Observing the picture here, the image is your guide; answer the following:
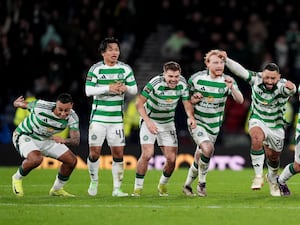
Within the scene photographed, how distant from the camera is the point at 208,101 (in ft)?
51.1

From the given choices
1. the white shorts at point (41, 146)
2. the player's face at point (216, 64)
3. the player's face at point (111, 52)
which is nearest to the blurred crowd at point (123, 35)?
the white shorts at point (41, 146)

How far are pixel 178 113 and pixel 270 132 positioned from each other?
8944 millimetres

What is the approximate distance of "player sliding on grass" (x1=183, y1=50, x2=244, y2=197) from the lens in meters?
15.5

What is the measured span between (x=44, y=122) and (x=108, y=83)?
108 centimetres

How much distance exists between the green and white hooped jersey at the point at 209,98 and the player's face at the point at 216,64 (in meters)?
0.13

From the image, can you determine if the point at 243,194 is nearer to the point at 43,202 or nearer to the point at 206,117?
the point at 206,117

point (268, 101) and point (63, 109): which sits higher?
point (268, 101)

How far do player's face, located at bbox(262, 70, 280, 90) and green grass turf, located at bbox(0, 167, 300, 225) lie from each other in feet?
5.20

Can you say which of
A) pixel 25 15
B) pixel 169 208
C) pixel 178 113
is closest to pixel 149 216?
→ pixel 169 208

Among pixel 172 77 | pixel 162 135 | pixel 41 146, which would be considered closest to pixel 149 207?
pixel 162 135

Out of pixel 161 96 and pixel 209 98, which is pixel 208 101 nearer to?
pixel 209 98

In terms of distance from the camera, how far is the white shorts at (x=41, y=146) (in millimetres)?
15758

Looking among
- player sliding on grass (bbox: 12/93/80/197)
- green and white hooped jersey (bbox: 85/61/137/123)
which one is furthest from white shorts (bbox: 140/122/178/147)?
player sliding on grass (bbox: 12/93/80/197)

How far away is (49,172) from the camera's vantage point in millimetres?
21812
